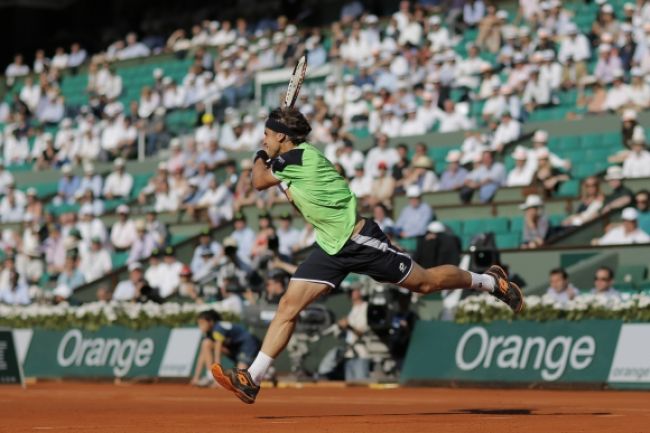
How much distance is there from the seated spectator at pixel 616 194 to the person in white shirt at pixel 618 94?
279 cm

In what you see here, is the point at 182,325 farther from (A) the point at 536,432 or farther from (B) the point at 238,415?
(A) the point at 536,432

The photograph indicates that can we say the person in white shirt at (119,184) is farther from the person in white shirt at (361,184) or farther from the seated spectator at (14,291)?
the person in white shirt at (361,184)

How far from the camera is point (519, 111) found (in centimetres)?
2586

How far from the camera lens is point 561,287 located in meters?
19.5

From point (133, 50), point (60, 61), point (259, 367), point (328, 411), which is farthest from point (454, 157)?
point (60, 61)

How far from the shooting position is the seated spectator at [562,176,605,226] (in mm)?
21391

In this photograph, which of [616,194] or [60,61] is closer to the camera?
[616,194]

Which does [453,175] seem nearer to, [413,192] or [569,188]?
[413,192]

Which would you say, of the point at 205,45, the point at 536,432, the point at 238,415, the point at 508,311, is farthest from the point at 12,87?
the point at 536,432

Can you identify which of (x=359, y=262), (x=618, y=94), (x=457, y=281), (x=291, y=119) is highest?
(x=291, y=119)

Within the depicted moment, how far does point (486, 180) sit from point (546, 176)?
125 centimetres

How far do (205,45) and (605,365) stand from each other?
20.9 m

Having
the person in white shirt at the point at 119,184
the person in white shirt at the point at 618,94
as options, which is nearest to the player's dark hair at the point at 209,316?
the person in white shirt at the point at 618,94

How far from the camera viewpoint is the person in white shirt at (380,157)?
2594 cm
